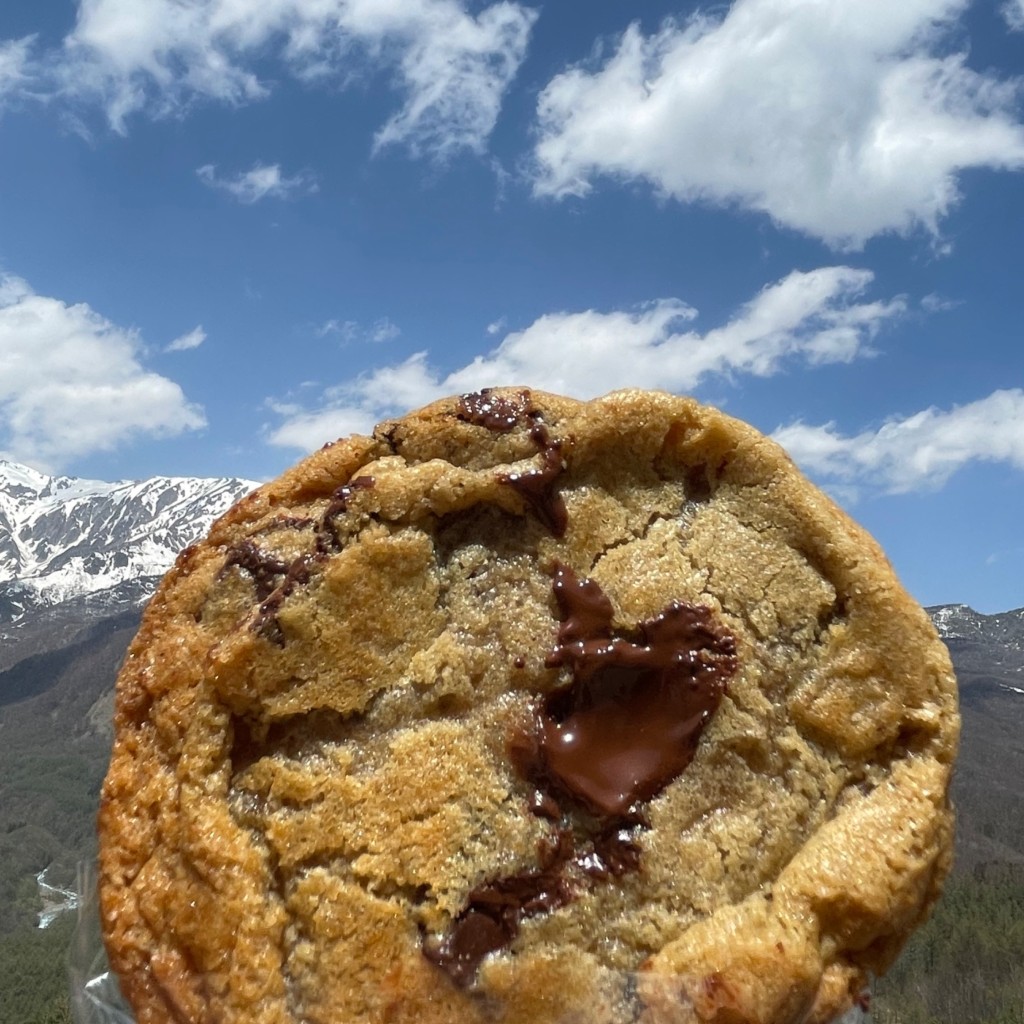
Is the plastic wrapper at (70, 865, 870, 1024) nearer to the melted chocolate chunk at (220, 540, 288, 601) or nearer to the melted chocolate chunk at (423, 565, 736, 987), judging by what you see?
the melted chocolate chunk at (423, 565, 736, 987)

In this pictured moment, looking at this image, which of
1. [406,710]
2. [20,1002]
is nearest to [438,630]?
[406,710]

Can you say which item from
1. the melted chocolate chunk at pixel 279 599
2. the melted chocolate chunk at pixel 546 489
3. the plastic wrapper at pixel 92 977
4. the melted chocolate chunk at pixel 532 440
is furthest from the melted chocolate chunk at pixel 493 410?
the plastic wrapper at pixel 92 977

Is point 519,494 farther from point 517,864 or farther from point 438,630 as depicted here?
point 517,864

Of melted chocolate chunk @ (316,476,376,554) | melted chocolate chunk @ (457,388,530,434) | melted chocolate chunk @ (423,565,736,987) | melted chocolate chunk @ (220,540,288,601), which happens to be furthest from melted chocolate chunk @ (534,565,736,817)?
melted chocolate chunk @ (220,540,288,601)

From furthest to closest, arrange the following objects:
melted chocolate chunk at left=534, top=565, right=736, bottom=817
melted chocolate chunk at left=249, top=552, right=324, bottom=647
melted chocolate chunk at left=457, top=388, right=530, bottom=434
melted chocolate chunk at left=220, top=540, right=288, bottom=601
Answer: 1. melted chocolate chunk at left=457, top=388, right=530, bottom=434
2. melted chocolate chunk at left=220, top=540, right=288, bottom=601
3. melted chocolate chunk at left=249, top=552, right=324, bottom=647
4. melted chocolate chunk at left=534, top=565, right=736, bottom=817

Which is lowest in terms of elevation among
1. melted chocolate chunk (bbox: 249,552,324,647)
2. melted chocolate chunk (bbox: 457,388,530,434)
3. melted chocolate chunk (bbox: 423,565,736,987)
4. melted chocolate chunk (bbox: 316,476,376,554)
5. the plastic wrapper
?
the plastic wrapper

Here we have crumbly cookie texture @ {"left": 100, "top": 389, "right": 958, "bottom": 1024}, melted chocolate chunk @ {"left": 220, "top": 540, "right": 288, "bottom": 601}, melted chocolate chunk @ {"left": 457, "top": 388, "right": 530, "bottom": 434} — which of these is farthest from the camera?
melted chocolate chunk @ {"left": 457, "top": 388, "right": 530, "bottom": 434}

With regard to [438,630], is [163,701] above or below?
below

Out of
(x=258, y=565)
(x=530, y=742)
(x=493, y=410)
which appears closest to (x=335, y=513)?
(x=258, y=565)
